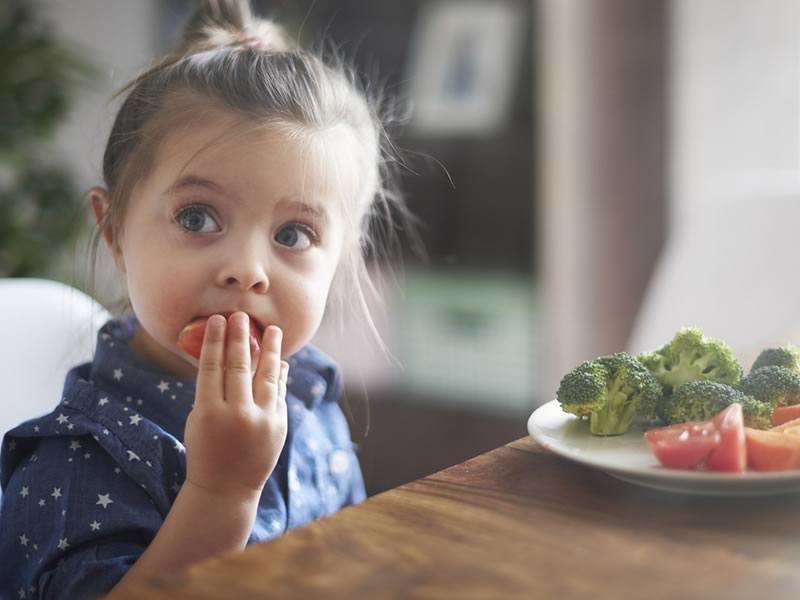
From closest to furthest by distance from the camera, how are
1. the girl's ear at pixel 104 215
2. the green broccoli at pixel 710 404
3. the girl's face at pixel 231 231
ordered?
the green broccoli at pixel 710 404, the girl's face at pixel 231 231, the girl's ear at pixel 104 215

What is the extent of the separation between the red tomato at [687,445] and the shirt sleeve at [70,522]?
20.3 inches

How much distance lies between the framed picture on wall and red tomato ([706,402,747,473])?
222 centimetres

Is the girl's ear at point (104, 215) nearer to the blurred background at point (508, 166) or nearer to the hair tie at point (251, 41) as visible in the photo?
the hair tie at point (251, 41)

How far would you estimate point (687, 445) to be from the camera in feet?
2.55

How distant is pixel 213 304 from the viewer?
1.07 m

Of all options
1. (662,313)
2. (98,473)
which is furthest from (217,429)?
(662,313)

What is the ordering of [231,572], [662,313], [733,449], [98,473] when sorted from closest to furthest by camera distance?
[231,572] < [733,449] < [98,473] < [662,313]

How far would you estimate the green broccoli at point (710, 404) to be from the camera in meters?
0.86

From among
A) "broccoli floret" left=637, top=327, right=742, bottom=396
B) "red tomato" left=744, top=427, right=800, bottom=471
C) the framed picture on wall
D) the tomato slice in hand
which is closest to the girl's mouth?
the tomato slice in hand

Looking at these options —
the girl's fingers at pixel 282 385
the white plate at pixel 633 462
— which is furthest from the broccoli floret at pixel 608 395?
the girl's fingers at pixel 282 385

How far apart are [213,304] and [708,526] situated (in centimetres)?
56

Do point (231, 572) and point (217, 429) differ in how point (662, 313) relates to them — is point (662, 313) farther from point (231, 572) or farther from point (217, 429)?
point (231, 572)

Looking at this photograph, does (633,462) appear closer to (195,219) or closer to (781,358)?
(781,358)

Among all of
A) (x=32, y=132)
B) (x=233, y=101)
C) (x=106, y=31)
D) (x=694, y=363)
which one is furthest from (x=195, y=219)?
(x=106, y=31)
